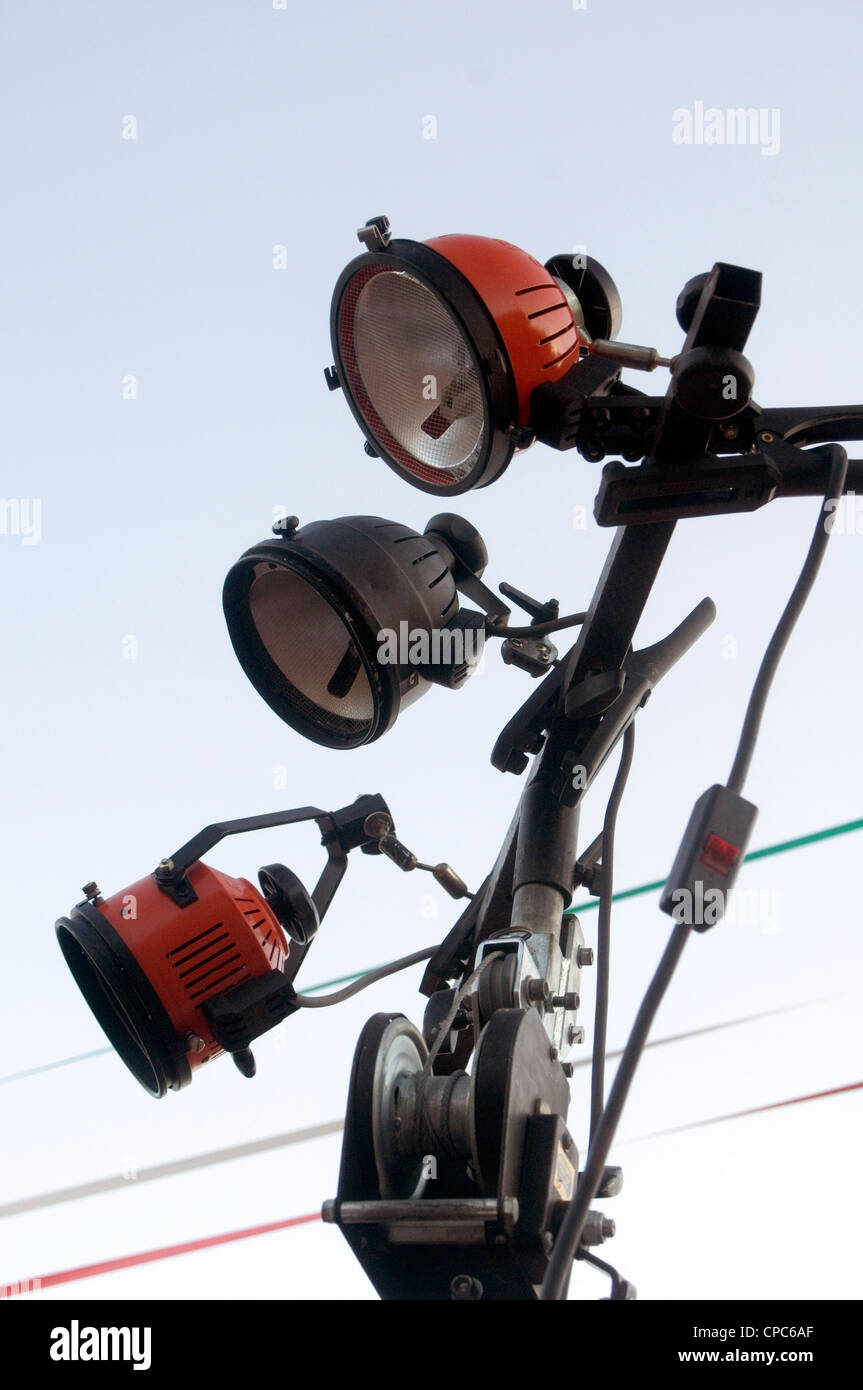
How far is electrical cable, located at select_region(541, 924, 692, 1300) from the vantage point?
45.1 inches

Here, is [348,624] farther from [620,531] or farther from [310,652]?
[620,531]

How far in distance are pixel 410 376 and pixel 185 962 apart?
894 mm

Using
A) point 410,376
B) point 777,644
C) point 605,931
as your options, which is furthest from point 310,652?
point 777,644

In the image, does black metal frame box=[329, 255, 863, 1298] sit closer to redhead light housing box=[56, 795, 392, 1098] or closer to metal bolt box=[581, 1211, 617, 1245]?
metal bolt box=[581, 1211, 617, 1245]

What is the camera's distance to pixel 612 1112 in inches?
45.7

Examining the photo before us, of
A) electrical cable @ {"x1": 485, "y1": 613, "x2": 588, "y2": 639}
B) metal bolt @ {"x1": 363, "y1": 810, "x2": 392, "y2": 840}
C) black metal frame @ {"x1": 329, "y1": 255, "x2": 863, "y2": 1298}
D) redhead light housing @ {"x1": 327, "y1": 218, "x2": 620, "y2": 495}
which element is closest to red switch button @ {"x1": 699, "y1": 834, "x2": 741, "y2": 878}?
black metal frame @ {"x1": 329, "y1": 255, "x2": 863, "y2": 1298}

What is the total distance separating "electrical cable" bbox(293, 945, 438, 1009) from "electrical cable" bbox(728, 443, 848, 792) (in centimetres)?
93

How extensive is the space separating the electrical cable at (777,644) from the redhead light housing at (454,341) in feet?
1.40

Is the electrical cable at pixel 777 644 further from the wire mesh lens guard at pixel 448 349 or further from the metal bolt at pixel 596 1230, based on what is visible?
the metal bolt at pixel 596 1230

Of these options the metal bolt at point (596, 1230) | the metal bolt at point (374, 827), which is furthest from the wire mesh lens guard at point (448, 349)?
the metal bolt at point (596, 1230)
